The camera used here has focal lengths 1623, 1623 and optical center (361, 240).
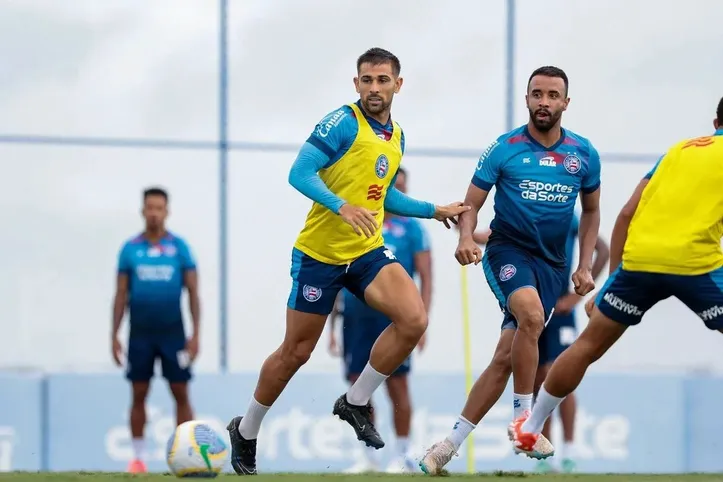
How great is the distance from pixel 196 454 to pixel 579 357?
194 cm

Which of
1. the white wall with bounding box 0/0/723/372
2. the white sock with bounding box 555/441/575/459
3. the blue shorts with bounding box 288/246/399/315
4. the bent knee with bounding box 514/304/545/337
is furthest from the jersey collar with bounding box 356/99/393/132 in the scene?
the white wall with bounding box 0/0/723/372

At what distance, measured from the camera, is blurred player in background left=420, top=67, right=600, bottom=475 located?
352 inches

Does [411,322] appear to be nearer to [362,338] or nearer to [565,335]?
[565,335]

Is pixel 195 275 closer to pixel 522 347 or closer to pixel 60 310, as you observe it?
pixel 60 310

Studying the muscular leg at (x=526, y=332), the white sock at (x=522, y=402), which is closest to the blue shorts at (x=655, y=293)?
the muscular leg at (x=526, y=332)

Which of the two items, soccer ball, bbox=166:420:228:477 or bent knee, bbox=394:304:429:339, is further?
bent knee, bbox=394:304:429:339

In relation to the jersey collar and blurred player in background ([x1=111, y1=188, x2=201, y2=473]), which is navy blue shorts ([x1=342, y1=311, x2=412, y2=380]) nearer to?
blurred player in background ([x1=111, y1=188, x2=201, y2=473])

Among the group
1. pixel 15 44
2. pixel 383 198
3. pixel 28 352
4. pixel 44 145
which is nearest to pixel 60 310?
pixel 28 352

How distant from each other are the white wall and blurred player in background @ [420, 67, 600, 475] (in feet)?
19.2

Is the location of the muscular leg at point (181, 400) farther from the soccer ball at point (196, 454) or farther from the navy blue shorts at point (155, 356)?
the soccer ball at point (196, 454)

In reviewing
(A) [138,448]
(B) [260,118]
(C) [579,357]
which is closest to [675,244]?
(C) [579,357]

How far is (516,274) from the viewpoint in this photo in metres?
8.88

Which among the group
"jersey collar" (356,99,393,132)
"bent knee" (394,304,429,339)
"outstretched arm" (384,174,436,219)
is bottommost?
"bent knee" (394,304,429,339)

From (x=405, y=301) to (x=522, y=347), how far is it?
0.68 meters
